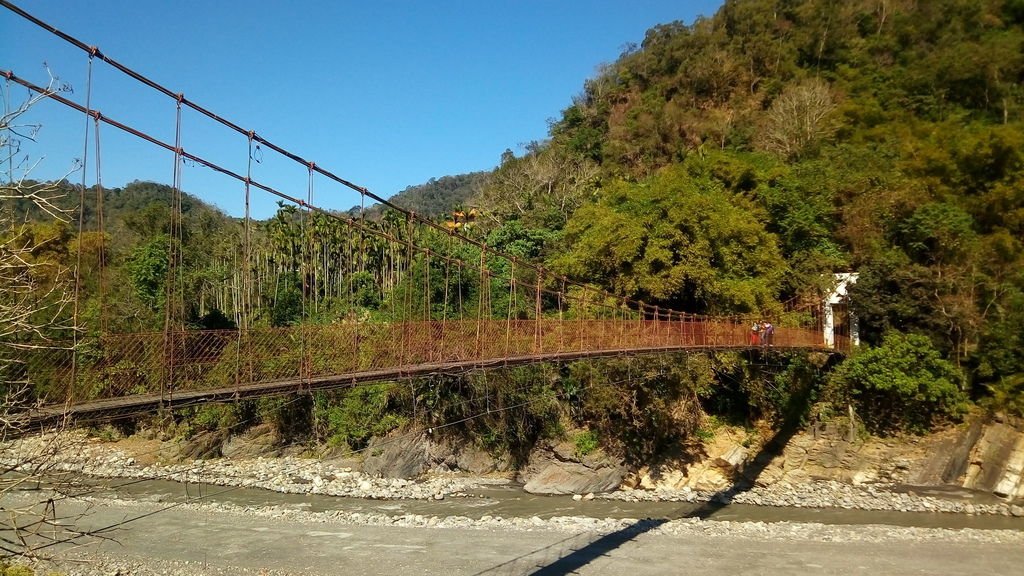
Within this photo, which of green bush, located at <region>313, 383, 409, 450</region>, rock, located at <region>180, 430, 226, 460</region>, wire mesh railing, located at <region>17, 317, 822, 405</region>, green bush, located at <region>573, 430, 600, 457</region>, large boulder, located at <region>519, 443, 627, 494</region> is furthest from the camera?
rock, located at <region>180, 430, 226, 460</region>

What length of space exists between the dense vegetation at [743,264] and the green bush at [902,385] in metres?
0.03

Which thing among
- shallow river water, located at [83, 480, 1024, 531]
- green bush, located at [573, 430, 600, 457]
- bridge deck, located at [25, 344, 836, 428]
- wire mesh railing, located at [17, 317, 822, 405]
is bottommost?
shallow river water, located at [83, 480, 1024, 531]

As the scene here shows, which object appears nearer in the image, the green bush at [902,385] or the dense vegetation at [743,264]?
the green bush at [902,385]

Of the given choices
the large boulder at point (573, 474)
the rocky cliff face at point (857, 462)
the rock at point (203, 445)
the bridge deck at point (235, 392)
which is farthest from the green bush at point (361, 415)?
the bridge deck at point (235, 392)

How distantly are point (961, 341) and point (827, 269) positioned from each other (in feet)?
8.51

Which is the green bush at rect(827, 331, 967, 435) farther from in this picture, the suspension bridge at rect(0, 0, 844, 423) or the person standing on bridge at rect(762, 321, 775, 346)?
the person standing on bridge at rect(762, 321, 775, 346)

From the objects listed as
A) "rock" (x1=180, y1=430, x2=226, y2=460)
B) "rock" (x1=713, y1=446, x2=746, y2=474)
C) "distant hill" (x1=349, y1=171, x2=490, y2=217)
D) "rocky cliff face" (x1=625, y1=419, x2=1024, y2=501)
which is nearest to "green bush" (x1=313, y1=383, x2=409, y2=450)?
"rock" (x1=180, y1=430, x2=226, y2=460)

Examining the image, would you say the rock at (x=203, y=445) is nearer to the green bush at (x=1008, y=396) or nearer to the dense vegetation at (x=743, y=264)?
the dense vegetation at (x=743, y=264)

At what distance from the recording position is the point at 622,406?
33.4 ft

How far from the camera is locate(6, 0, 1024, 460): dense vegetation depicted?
34.0 ft

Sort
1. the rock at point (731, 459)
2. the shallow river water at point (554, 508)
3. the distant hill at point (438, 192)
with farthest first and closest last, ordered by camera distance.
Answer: the distant hill at point (438, 192), the rock at point (731, 459), the shallow river water at point (554, 508)

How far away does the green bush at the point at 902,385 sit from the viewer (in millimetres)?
10062

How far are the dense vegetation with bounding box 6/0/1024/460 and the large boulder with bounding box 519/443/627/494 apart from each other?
39 cm

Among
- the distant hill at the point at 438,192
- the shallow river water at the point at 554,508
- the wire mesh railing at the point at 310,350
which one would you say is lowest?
the shallow river water at the point at 554,508
